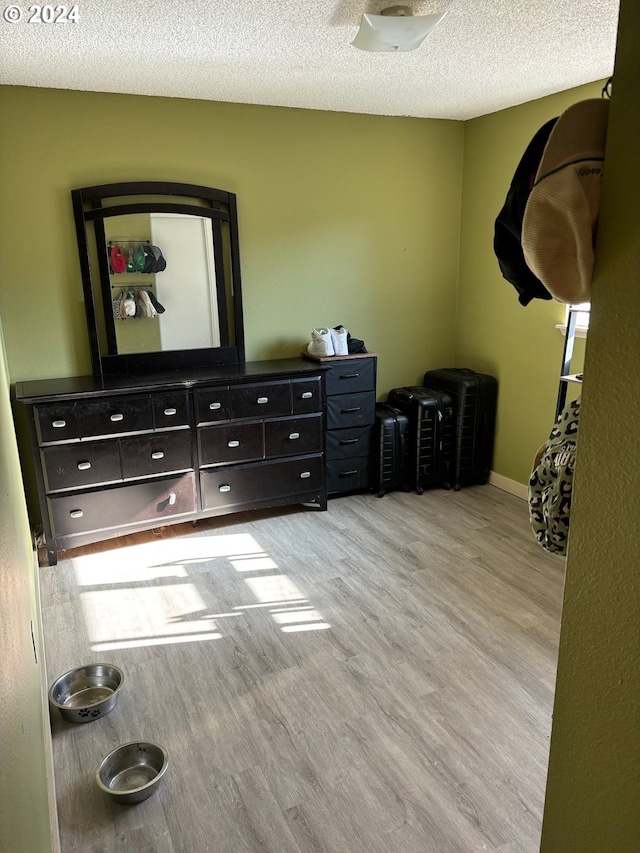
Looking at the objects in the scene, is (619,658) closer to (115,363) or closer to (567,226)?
(567,226)

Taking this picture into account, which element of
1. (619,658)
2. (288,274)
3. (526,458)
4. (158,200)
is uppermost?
(158,200)

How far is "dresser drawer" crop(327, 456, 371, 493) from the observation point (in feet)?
13.2

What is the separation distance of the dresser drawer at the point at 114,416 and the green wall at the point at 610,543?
2.70 metres

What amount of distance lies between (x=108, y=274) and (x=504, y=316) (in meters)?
2.51

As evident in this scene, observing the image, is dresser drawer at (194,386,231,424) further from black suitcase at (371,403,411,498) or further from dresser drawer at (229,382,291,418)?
black suitcase at (371,403,411,498)

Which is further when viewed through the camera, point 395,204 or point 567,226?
point 395,204

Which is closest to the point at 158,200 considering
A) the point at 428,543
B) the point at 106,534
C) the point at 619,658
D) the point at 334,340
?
the point at 334,340

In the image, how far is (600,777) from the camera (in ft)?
3.14

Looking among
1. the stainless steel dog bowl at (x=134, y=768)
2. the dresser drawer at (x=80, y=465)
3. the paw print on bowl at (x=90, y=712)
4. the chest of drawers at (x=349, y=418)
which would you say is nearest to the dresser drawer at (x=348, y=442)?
the chest of drawers at (x=349, y=418)

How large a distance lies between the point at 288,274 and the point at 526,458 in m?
1.97

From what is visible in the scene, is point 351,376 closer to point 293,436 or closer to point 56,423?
point 293,436

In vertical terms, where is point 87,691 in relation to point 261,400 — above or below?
below

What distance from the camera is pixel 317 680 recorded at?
238cm

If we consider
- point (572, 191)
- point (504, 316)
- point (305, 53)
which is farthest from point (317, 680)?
point (504, 316)
